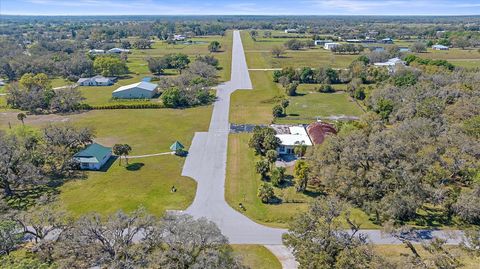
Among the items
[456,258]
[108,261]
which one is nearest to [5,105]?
[108,261]

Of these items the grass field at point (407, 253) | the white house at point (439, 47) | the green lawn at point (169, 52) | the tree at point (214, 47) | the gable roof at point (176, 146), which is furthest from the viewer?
the white house at point (439, 47)

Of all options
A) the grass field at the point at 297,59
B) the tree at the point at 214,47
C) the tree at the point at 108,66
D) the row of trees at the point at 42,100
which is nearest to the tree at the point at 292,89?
the grass field at the point at 297,59

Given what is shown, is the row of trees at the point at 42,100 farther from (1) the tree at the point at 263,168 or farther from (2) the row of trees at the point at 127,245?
(2) the row of trees at the point at 127,245

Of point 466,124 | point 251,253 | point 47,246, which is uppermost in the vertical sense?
point 466,124

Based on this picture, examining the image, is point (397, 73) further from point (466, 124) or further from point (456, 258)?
point (456, 258)

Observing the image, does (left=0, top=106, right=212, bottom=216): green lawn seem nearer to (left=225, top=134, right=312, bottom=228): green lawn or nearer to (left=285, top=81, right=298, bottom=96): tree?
(left=225, top=134, right=312, bottom=228): green lawn

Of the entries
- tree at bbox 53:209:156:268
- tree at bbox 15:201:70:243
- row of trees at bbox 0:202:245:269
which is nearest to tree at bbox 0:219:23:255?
row of trees at bbox 0:202:245:269

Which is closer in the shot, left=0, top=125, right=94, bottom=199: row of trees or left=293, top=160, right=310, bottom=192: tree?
left=0, top=125, right=94, bottom=199: row of trees
